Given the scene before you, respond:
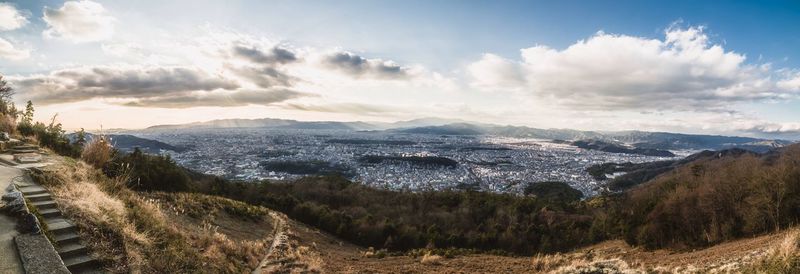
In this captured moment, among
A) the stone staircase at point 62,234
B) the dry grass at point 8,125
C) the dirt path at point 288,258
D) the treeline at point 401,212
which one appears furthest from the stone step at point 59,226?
the dry grass at point 8,125

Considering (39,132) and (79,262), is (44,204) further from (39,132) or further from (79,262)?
(39,132)

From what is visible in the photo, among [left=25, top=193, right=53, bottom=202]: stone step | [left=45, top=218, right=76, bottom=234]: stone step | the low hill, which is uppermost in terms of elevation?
[left=25, top=193, right=53, bottom=202]: stone step

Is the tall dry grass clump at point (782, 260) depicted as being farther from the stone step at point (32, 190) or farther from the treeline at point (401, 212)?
Answer: the treeline at point (401, 212)

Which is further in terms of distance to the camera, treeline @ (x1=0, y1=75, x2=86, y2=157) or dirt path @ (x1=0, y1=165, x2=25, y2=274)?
treeline @ (x1=0, y1=75, x2=86, y2=157)

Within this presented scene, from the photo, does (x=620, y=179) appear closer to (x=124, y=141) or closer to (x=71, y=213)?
(x=71, y=213)

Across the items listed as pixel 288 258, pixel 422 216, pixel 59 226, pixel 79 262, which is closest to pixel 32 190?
pixel 59 226

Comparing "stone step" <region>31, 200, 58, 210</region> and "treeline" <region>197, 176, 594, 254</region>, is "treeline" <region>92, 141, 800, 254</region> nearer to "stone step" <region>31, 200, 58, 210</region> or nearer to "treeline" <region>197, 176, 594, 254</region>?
"treeline" <region>197, 176, 594, 254</region>

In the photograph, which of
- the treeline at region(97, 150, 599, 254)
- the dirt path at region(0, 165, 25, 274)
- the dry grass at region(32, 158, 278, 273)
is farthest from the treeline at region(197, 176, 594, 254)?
the dirt path at region(0, 165, 25, 274)
